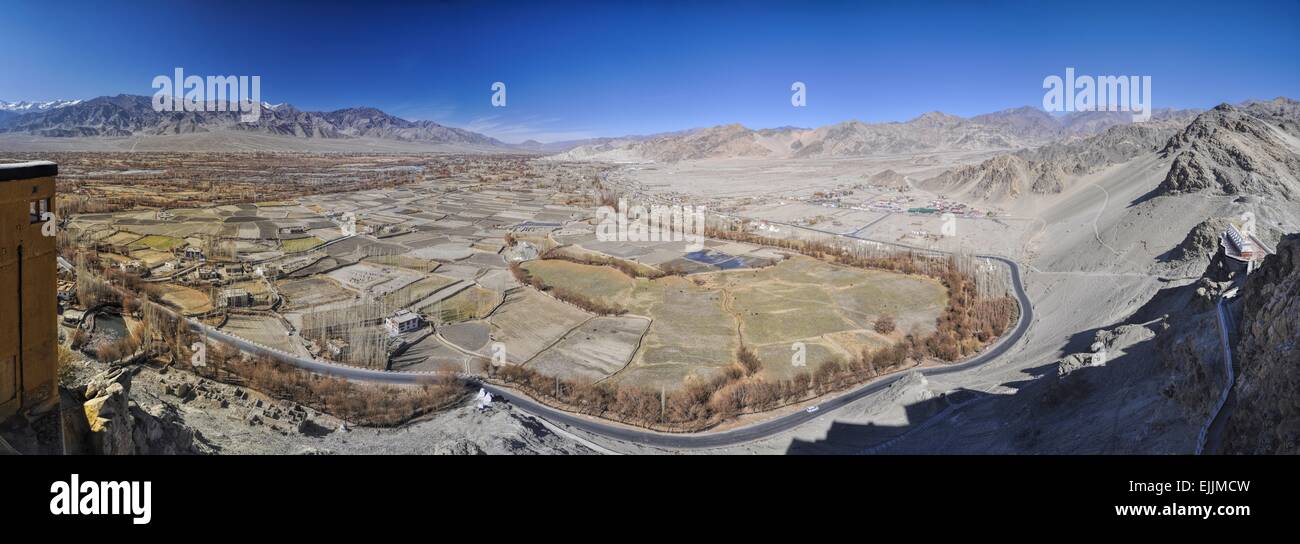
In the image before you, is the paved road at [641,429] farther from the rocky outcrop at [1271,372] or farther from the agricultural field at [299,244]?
the agricultural field at [299,244]

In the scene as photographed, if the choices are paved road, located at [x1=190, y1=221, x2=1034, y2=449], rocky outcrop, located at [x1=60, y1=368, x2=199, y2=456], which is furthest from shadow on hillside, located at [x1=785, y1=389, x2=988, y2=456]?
rocky outcrop, located at [x1=60, y1=368, x2=199, y2=456]

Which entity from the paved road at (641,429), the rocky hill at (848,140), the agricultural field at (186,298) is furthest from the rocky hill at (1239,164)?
the rocky hill at (848,140)

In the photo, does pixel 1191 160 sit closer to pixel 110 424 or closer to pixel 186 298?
pixel 110 424

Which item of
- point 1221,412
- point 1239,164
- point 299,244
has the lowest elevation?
point 1221,412

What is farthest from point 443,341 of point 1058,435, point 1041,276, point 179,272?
point 1041,276

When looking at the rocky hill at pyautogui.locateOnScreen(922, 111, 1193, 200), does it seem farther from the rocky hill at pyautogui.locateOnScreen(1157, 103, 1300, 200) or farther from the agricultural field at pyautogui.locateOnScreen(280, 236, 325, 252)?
the agricultural field at pyautogui.locateOnScreen(280, 236, 325, 252)

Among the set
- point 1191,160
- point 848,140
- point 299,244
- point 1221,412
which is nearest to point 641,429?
point 1221,412
